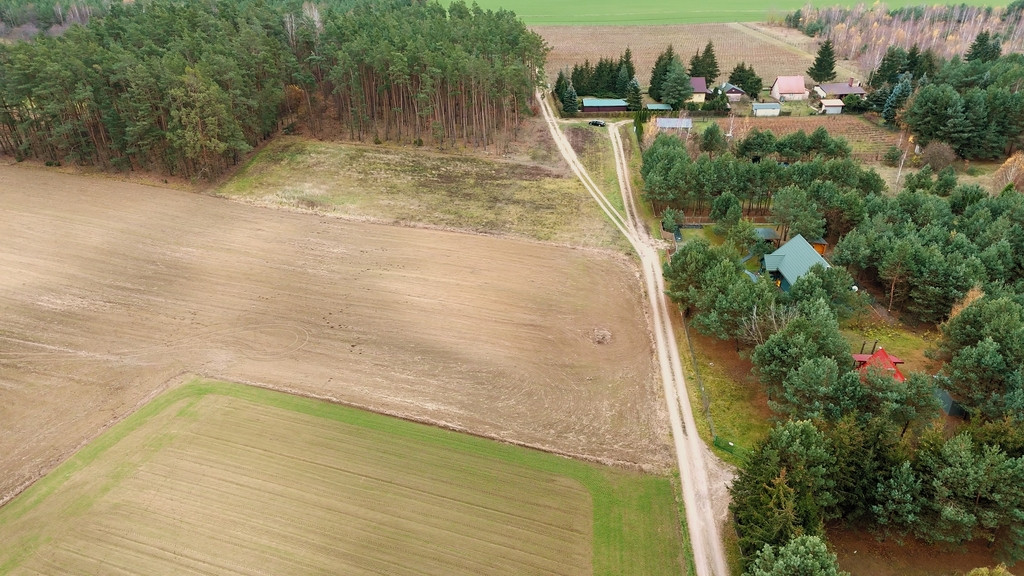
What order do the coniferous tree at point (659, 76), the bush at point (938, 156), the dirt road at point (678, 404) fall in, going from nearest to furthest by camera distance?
the dirt road at point (678, 404), the bush at point (938, 156), the coniferous tree at point (659, 76)

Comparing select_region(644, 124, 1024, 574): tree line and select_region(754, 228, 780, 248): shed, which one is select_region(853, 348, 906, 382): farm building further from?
select_region(754, 228, 780, 248): shed

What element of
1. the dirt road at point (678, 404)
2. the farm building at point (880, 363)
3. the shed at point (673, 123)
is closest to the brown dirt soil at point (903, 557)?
the dirt road at point (678, 404)

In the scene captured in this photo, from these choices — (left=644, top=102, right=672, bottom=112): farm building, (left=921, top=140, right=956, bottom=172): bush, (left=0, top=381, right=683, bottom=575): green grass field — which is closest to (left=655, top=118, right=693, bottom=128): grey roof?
(left=644, top=102, right=672, bottom=112): farm building

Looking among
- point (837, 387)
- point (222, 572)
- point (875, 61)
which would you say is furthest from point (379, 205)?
point (875, 61)

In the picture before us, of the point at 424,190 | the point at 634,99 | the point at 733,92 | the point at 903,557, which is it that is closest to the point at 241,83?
the point at 424,190

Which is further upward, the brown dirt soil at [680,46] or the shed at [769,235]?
the brown dirt soil at [680,46]

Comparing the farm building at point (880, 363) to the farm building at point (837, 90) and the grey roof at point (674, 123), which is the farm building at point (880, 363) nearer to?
the grey roof at point (674, 123)

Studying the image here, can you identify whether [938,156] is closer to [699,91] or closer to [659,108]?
Result: [699,91]
